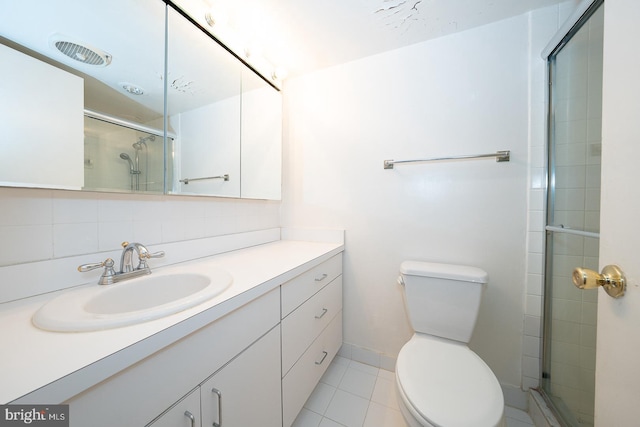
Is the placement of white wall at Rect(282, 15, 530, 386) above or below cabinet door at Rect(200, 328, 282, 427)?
above

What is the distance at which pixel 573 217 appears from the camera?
3.30 feet

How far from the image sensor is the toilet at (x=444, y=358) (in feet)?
2.39

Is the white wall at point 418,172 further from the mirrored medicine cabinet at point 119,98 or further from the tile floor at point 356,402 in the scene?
the mirrored medicine cabinet at point 119,98

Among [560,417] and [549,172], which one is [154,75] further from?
[560,417]

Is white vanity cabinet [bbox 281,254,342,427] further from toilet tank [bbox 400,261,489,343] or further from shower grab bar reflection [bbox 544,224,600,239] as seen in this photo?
shower grab bar reflection [bbox 544,224,600,239]

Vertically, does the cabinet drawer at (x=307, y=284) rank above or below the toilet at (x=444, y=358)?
above

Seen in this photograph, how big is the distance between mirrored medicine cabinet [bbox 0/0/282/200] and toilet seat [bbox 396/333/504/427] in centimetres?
127

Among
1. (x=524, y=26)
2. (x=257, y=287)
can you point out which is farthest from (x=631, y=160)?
(x=524, y=26)

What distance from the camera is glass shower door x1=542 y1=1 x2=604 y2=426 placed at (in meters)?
0.90

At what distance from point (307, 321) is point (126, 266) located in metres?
0.81

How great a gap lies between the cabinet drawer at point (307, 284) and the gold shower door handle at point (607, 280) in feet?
2.89

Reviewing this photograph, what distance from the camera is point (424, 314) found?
1157 millimetres

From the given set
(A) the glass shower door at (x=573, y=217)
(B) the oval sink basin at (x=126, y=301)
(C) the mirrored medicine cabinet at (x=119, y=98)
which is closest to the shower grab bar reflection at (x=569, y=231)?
(A) the glass shower door at (x=573, y=217)

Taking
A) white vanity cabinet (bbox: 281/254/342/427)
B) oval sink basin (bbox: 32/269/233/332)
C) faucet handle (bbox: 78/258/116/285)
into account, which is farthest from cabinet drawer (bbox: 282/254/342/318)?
faucet handle (bbox: 78/258/116/285)
